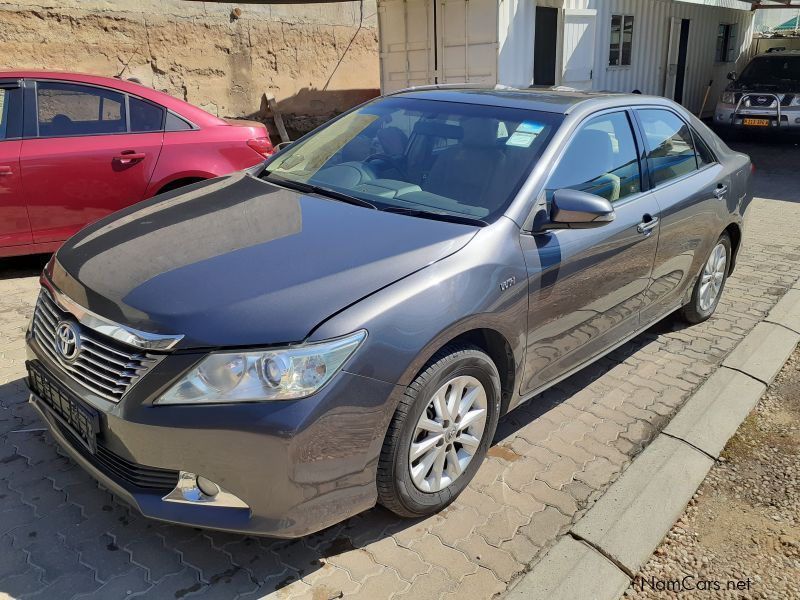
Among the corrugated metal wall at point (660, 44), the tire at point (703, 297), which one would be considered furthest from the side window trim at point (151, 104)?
the corrugated metal wall at point (660, 44)

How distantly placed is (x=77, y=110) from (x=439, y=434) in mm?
4226

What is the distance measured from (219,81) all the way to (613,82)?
7893 millimetres

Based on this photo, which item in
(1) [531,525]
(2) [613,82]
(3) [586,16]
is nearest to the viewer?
(1) [531,525]

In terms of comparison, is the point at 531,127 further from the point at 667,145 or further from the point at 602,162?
the point at 667,145

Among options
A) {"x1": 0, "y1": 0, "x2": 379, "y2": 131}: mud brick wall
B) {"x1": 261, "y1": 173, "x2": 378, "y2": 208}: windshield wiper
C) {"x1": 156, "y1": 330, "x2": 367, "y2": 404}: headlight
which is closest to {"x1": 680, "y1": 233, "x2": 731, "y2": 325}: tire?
{"x1": 261, "y1": 173, "x2": 378, "y2": 208}: windshield wiper

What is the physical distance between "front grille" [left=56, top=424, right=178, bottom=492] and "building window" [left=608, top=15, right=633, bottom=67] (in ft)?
43.3

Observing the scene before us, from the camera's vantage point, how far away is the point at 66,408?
8.06 feet

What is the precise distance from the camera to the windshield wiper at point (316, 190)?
3.10m

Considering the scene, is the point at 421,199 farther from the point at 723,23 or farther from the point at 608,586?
the point at 723,23

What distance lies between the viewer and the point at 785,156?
12625 mm

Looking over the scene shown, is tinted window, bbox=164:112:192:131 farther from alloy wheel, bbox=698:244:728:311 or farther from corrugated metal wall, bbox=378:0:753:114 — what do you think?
corrugated metal wall, bbox=378:0:753:114

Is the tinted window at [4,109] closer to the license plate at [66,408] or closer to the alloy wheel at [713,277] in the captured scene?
the license plate at [66,408]

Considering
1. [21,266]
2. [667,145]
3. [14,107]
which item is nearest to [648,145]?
[667,145]

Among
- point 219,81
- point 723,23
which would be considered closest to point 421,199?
point 219,81
